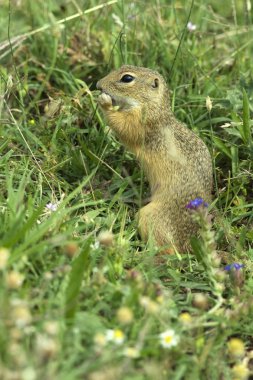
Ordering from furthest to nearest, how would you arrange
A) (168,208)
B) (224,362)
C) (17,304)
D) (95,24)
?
(95,24), (168,208), (224,362), (17,304)

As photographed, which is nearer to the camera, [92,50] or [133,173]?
[133,173]

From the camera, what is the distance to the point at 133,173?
568 cm

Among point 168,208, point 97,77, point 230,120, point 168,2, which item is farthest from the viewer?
point 168,2

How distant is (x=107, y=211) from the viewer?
5031 mm

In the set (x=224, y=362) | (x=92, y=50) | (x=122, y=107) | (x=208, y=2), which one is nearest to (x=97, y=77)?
(x=92, y=50)

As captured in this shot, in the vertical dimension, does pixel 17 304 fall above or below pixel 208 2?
above

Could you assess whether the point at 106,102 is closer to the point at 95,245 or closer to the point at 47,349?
the point at 95,245

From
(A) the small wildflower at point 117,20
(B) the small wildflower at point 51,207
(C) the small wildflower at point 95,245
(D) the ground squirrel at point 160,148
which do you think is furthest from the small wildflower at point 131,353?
(A) the small wildflower at point 117,20

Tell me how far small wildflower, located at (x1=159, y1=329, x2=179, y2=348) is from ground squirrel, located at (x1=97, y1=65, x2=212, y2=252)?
62.5 inches

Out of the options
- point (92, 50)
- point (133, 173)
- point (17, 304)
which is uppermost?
point (17, 304)

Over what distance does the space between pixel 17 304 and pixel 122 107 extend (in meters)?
2.59

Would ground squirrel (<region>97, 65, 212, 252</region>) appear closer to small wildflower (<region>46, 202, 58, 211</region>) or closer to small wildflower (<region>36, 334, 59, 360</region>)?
small wildflower (<region>46, 202, 58, 211</region>)

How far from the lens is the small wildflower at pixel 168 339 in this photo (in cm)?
340

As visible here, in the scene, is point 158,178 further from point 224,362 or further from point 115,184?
point 224,362
